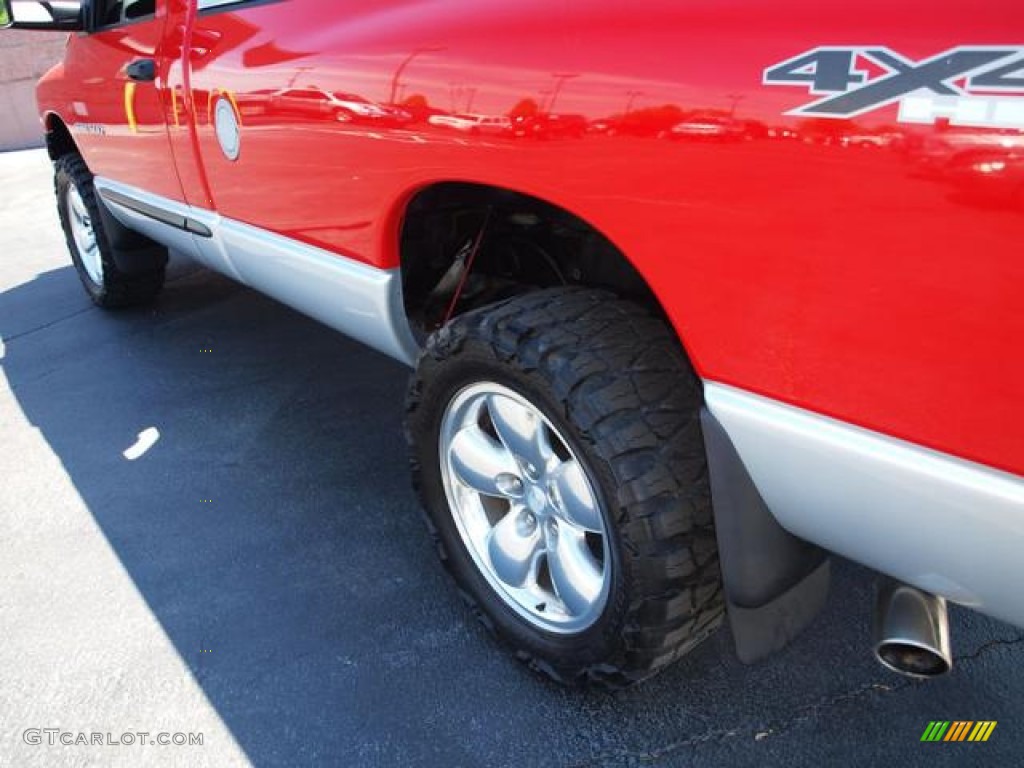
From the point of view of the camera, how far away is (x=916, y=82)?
101cm

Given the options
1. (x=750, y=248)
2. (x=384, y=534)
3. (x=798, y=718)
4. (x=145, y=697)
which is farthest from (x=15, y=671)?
(x=750, y=248)

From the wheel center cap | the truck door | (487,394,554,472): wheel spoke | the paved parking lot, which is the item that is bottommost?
the paved parking lot

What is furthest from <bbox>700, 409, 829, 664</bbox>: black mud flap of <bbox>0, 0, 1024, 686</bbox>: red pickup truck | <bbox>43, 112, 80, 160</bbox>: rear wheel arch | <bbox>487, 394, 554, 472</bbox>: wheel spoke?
<bbox>43, 112, 80, 160</bbox>: rear wheel arch

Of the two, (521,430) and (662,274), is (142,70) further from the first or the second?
(662,274)

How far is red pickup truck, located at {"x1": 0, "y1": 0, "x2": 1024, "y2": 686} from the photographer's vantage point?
1054 mm

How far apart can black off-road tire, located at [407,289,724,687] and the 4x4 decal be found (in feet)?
2.06

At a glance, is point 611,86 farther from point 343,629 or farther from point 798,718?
point 343,629

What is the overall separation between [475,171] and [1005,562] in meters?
1.11

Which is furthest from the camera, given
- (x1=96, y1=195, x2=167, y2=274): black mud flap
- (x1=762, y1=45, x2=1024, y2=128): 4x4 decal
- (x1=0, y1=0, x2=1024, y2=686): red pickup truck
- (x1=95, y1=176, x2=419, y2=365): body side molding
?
(x1=96, y1=195, x2=167, y2=274): black mud flap

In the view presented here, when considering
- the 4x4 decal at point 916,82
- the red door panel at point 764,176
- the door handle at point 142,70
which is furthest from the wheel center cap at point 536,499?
the door handle at point 142,70

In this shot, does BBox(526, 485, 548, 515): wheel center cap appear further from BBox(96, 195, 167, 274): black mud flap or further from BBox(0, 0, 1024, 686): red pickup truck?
BBox(96, 195, 167, 274): black mud flap

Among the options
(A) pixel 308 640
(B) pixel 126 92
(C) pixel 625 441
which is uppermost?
(B) pixel 126 92

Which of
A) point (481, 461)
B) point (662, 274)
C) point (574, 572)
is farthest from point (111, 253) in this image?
point (662, 274)

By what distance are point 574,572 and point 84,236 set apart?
12.7ft
